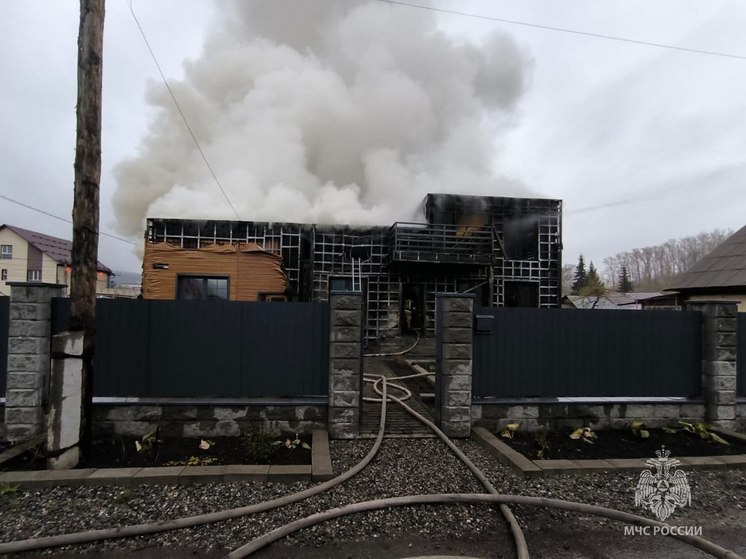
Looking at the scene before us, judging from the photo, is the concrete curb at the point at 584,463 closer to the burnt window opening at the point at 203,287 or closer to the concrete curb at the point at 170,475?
the concrete curb at the point at 170,475

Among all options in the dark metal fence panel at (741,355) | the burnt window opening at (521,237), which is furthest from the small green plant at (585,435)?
the burnt window opening at (521,237)

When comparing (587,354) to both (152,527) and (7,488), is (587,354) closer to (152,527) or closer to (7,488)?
(152,527)

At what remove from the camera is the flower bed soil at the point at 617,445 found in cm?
448

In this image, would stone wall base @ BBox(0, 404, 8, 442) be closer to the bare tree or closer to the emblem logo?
the emblem logo

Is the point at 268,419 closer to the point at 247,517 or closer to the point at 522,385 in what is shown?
the point at 247,517

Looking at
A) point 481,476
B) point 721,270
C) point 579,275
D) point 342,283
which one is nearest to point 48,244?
point 342,283

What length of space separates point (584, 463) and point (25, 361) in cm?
663

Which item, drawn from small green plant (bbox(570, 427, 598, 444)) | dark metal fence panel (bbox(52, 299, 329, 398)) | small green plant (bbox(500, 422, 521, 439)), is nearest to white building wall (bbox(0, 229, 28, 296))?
dark metal fence panel (bbox(52, 299, 329, 398))

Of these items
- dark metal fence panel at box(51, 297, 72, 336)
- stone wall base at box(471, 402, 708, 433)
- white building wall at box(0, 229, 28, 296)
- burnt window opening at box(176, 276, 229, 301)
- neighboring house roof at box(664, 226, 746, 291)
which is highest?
white building wall at box(0, 229, 28, 296)

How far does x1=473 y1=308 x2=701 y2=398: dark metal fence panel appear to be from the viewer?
17.1ft

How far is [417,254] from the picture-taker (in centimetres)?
1200

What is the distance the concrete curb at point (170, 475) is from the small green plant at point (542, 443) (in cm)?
244

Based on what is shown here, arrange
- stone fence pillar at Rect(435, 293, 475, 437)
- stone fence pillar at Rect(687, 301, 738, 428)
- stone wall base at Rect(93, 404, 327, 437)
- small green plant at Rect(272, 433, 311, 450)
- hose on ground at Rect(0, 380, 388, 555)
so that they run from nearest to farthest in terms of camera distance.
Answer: hose on ground at Rect(0, 380, 388, 555) < small green plant at Rect(272, 433, 311, 450) < stone wall base at Rect(93, 404, 327, 437) < stone fence pillar at Rect(435, 293, 475, 437) < stone fence pillar at Rect(687, 301, 738, 428)

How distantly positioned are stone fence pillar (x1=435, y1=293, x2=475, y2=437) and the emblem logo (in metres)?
1.92
